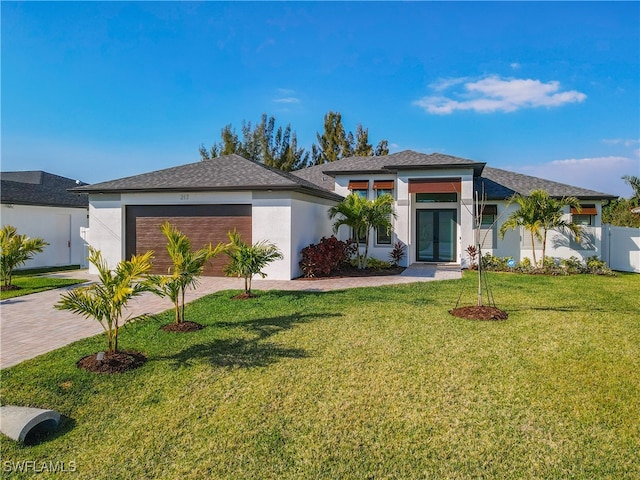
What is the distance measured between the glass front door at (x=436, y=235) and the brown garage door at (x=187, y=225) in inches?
366

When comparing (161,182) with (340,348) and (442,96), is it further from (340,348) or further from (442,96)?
(442,96)

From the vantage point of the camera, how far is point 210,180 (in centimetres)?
1456

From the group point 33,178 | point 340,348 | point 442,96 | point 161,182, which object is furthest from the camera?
point 33,178

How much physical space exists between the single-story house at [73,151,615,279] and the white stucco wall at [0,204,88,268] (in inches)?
209

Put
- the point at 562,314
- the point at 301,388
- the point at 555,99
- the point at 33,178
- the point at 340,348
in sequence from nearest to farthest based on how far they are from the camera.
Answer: the point at 301,388 < the point at 340,348 < the point at 562,314 < the point at 555,99 < the point at 33,178

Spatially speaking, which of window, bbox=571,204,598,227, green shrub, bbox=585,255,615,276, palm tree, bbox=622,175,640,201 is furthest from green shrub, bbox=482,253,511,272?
palm tree, bbox=622,175,640,201

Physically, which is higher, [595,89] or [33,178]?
[595,89]

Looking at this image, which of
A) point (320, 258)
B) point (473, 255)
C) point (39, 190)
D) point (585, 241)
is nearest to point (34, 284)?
point (320, 258)

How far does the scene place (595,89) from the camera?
16047 millimetres

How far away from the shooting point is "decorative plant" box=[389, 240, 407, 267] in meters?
17.4

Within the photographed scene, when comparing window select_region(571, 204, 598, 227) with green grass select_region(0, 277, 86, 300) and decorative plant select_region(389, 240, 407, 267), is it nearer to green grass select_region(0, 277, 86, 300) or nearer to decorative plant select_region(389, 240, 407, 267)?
decorative plant select_region(389, 240, 407, 267)

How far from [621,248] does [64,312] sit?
21285 mm

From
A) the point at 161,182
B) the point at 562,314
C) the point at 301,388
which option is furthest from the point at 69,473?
the point at 161,182

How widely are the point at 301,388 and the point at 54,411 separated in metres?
2.71
